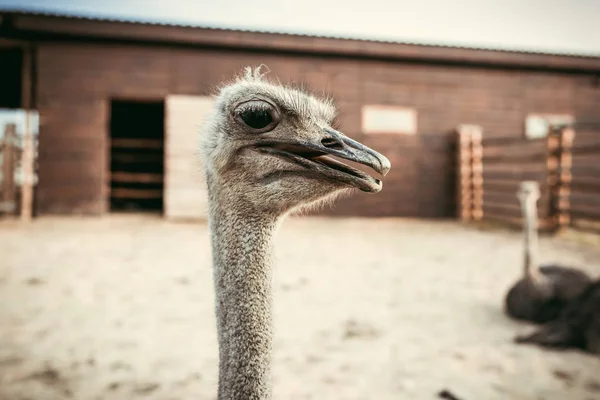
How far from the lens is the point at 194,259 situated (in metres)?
4.84

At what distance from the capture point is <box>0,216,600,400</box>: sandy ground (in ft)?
7.01

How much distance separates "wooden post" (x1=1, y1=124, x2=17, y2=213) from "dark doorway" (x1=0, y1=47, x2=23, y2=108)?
4.82ft

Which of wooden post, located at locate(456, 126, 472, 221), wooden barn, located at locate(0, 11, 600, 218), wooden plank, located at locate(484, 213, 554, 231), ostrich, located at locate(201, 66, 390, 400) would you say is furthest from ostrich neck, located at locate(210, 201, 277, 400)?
wooden post, located at locate(456, 126, 472, 221)

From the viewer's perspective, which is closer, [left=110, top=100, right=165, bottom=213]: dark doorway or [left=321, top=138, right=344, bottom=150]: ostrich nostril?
[left=321, top=138, right=344, bottom=150]: ostrich nostril

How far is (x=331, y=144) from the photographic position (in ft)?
3.89

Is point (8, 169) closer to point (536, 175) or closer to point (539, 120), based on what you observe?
point (536, 175)

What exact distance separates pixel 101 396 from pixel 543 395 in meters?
1.98

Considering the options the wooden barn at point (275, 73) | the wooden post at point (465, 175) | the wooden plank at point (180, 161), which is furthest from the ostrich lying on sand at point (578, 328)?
the wooden post at point (465, 175)

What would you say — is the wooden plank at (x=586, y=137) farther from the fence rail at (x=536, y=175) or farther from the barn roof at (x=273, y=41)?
the barn roof at (x=273, y=41)

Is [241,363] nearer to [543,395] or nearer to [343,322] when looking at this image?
[543,395]

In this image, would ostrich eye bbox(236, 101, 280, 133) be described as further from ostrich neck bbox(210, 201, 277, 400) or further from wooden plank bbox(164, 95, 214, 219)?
wooden plank bbox(164, 95, 214, 219)

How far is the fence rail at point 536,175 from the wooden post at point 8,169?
8251 mm

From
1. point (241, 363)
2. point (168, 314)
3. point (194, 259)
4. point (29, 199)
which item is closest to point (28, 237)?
point (29, 199)

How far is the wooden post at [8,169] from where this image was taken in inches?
307
